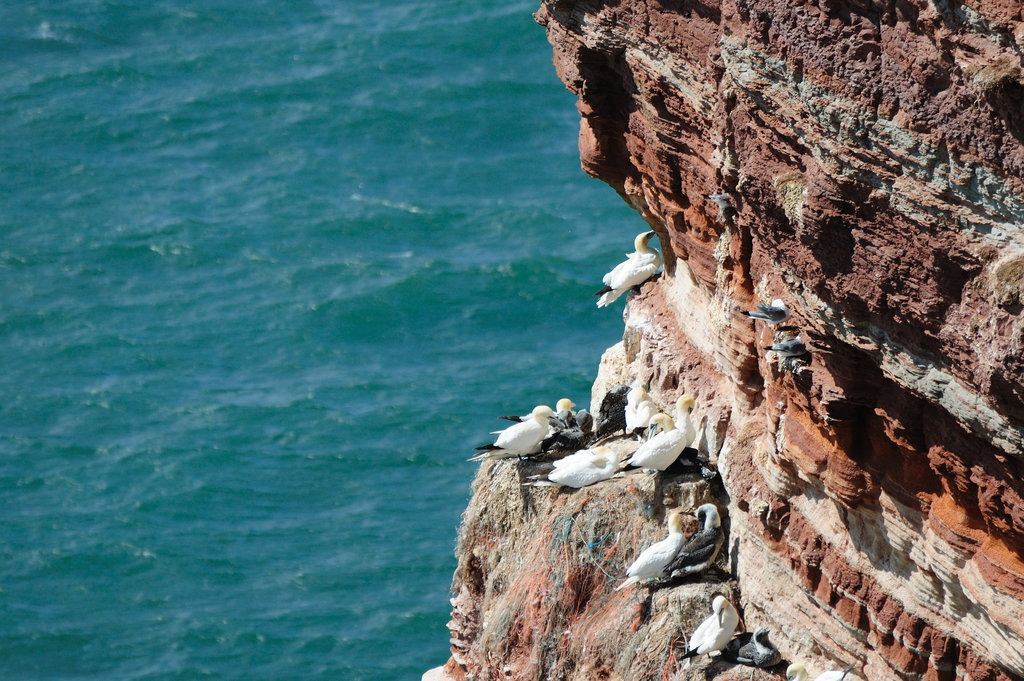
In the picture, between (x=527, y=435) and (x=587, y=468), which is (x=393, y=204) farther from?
(x=587, y=468)

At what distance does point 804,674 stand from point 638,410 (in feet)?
11.5

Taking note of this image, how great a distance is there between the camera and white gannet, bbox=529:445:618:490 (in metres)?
13.1

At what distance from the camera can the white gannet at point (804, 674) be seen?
10.4 metres

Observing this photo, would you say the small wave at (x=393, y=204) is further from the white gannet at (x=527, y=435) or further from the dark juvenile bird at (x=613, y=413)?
the white gannet at (x=527, y=435)

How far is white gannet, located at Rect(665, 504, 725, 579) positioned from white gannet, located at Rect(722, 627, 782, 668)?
2.63ft

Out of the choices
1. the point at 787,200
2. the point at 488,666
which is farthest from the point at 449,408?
the point at 787,200

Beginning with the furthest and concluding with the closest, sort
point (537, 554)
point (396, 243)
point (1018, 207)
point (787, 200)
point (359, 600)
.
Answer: point (396, 243) → point (359, 600) → point (537, 554) → point (787, 200) → point (1018, 207)

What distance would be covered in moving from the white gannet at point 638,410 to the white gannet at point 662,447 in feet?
2.13

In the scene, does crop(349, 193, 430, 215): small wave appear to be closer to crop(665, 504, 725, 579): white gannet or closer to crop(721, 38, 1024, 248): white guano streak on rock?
crop(665, 504, 725, 579): white gannet

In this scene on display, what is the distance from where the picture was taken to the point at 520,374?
29406 millimetres

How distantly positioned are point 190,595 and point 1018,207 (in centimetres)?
2099

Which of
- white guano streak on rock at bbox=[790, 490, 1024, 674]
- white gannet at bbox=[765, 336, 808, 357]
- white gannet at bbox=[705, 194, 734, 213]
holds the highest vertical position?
white gannet at bbox=[705, 194, 734, 213]

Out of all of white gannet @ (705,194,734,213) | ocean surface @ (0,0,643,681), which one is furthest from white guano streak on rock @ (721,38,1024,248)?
ocean surface @ (0,0,643,681)

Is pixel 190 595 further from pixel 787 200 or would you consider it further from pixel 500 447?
pixel 787 200
